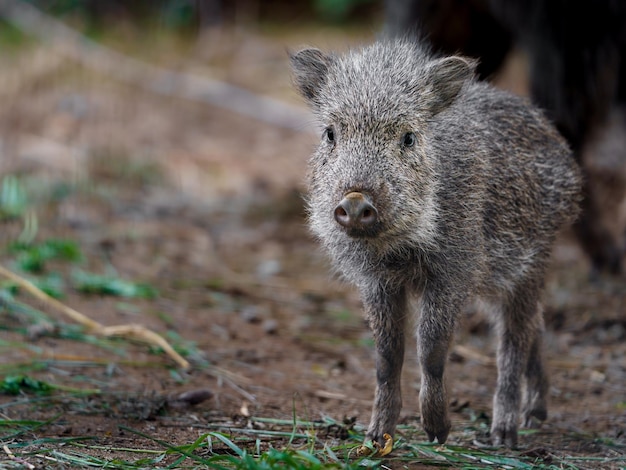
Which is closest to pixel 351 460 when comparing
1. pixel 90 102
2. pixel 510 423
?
pixel 510 423

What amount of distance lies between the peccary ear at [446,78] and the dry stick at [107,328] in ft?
6.84

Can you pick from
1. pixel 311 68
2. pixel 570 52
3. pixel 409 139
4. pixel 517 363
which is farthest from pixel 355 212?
pixel 570 52

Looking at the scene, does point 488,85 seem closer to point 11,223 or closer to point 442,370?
point 442,370

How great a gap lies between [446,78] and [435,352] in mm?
1223

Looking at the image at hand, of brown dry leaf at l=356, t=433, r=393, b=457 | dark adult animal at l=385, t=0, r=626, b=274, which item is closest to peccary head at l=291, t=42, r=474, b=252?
brown dry leaf at l=356, t=433, r=393, b=457

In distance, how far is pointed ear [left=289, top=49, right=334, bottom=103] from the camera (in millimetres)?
4535

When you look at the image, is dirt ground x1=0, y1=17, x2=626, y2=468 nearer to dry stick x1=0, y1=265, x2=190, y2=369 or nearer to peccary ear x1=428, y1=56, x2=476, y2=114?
dry stick x1=0, y1=265, x2=190, y2=369

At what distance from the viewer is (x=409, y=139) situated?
13.7 feet

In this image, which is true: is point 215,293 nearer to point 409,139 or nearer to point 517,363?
point 517,363

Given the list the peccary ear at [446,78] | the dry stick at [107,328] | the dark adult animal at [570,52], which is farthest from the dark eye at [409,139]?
the dark adult animal at [570,52]

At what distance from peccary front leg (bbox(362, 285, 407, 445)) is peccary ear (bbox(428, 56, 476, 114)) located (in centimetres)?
87

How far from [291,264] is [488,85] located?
10.5 feet

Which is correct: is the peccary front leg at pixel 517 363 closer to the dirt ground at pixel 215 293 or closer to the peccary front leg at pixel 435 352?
the dirt ground at pixel 215 293

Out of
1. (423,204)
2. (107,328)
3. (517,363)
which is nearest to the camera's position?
(423,204)
